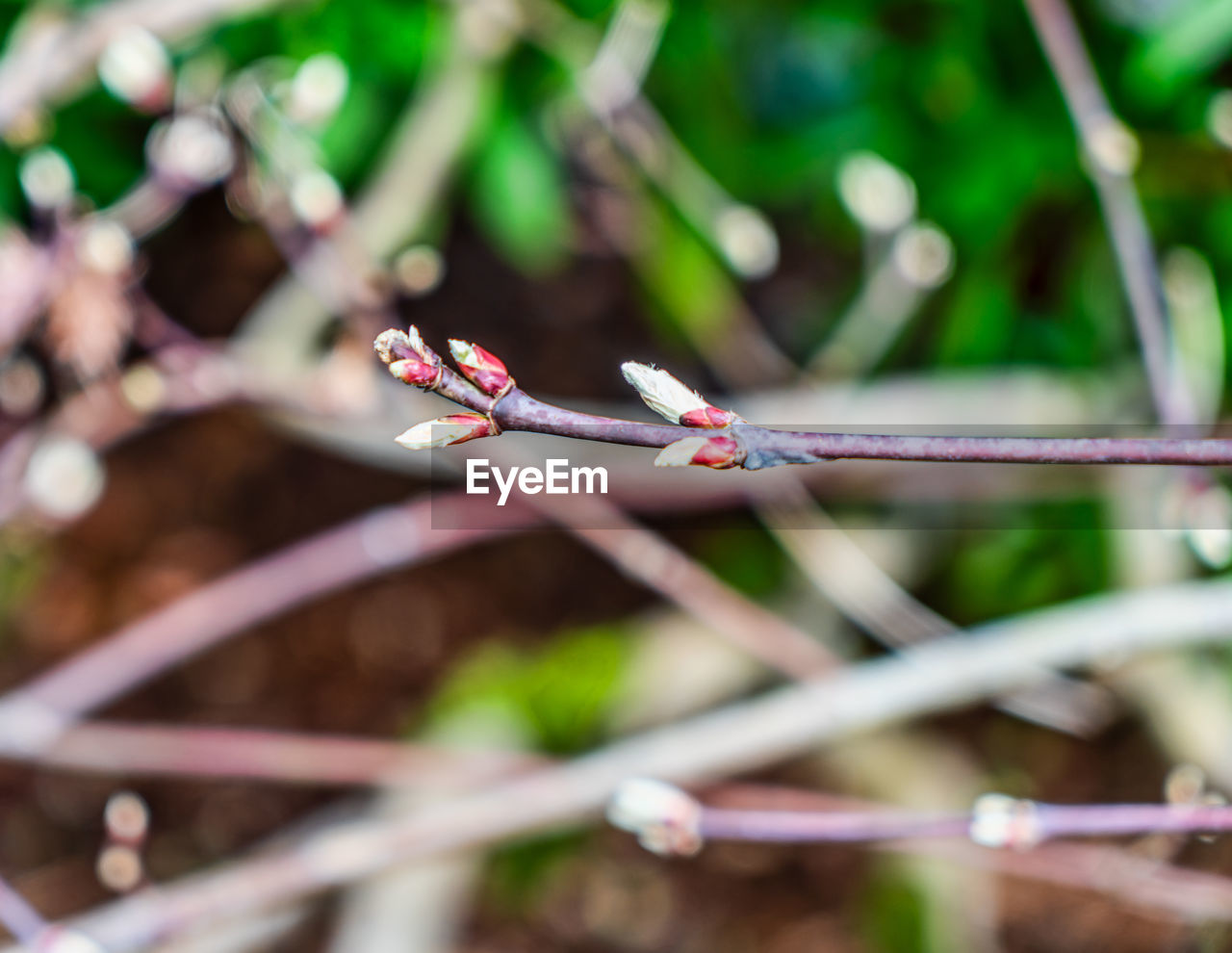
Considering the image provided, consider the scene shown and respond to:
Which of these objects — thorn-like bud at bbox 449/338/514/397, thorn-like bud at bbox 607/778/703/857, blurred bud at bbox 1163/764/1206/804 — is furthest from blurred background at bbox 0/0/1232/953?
thorn-like bud at bbox 449/338/514/397

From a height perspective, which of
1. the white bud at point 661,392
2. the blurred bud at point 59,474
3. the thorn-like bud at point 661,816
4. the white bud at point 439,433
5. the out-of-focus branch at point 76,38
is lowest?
the thorn-like bud at point 661,816

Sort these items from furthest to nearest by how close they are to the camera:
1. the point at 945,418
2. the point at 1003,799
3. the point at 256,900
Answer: the point at 945,418, the point at 256,900, the point at 1003,799

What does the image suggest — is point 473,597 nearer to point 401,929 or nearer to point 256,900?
point 401,929

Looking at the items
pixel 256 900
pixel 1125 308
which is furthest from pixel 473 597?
pixel 1125 308

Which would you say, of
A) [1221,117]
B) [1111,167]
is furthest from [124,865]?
[1221,117]

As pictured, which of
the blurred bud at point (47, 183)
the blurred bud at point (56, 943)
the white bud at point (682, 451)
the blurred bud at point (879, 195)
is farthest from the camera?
the blurred bud at point (879, 195)

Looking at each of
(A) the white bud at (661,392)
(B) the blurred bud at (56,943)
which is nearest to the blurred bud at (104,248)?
(B) the blurred bud at (56,943)

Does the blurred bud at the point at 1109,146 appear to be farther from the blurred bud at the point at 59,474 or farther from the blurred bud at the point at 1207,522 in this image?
the blurred bud at the point at 59,474
